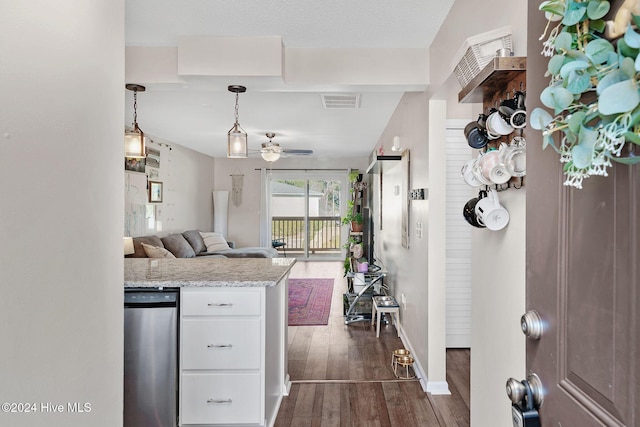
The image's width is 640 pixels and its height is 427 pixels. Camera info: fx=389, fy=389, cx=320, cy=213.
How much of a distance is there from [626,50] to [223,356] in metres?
2.17

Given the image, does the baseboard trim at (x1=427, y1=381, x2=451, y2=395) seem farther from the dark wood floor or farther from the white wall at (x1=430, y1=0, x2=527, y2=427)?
the white wall at (x1=430, y1=0, x2=527, y2=427)

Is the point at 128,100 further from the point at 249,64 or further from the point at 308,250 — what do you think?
the point at 308,250

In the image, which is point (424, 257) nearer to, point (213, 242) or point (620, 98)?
point (620, 98)

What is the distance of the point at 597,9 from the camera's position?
23.0 inches

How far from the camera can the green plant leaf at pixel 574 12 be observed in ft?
1.98

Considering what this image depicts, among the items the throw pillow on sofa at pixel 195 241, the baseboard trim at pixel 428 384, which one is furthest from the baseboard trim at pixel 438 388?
the throw pillow on sofa at pixel 195 241

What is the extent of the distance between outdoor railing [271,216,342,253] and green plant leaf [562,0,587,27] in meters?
9.00

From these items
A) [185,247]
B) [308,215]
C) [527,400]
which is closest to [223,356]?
[527,400]

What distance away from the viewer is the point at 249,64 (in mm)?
2740

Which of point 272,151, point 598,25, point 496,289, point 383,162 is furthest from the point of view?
point 272,151

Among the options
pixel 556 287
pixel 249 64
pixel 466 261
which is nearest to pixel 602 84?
pixel 556 287

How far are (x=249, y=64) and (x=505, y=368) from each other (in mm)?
2394

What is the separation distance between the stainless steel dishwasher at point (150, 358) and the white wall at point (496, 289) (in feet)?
5.24

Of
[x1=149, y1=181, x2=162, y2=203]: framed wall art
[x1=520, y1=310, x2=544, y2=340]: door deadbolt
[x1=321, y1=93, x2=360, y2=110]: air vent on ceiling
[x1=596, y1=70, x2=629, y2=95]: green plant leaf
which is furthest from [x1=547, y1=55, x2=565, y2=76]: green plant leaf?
[x1=149, y1=181, x2=162, y2=203]: framed wall art
